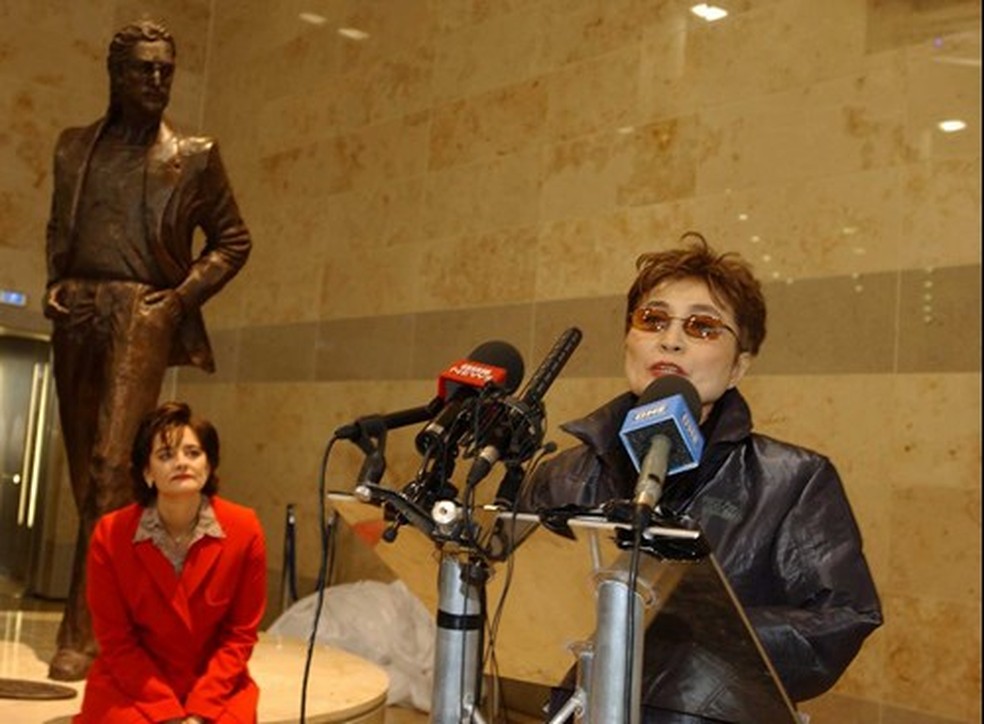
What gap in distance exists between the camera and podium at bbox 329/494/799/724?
51.3 inches

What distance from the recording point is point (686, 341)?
1921 mm

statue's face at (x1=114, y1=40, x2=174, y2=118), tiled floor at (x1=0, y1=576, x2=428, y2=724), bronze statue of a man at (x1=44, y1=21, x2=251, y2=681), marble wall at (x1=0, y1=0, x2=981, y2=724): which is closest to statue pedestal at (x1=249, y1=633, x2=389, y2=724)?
tiled floor at (x1=0, y1=576, x2=428, y2=724)

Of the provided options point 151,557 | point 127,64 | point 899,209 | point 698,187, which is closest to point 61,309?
point 127,64

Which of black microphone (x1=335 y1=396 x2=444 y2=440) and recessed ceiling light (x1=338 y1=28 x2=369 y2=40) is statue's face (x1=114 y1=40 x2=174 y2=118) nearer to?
recessed ceiling light (x1=338 y1=28 x2=369 y2=40)

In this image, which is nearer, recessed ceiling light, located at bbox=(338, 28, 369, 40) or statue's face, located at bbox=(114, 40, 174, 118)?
statue's face, located at bbox=(114, 40, 174, 118)

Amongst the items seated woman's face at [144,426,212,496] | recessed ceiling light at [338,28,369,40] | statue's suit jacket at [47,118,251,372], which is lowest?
seated woman's face at [144,426,212,496]

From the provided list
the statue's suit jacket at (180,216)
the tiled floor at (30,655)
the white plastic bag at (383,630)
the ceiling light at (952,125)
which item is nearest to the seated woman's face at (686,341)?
the tiled floor at (30,655)

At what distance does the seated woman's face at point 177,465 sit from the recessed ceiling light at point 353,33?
12.5ft

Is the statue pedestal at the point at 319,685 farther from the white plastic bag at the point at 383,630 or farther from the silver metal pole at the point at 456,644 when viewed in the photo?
the silver metal pole at the point at 456,644

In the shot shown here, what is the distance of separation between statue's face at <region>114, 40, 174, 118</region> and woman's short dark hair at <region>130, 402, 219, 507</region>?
3.88 feet

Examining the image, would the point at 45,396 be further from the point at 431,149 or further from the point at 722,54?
the point at 722,54

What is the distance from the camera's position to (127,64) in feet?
13.7

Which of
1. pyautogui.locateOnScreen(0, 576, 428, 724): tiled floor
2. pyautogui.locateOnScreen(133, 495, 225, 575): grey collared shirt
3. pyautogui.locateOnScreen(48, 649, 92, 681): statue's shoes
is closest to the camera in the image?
pyautogui.locateOnScreen(133, 495, 225, 575): grey collared shirt

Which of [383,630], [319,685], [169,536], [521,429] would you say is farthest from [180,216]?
[521,429]
